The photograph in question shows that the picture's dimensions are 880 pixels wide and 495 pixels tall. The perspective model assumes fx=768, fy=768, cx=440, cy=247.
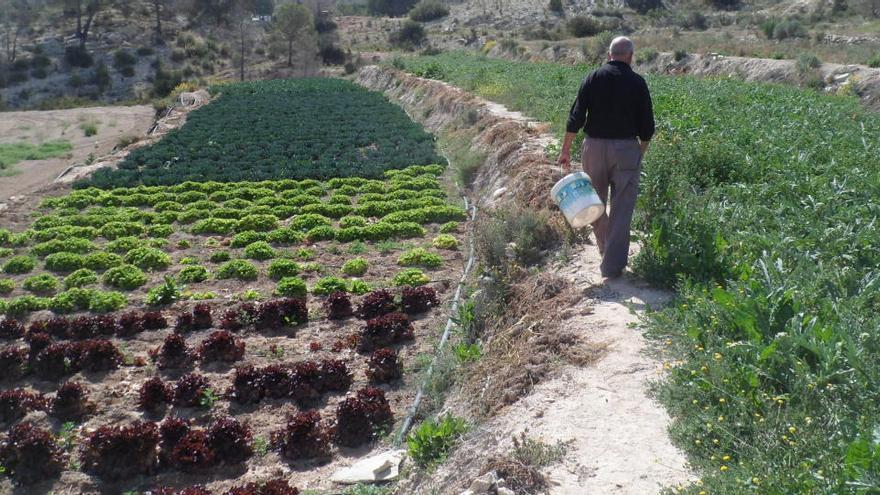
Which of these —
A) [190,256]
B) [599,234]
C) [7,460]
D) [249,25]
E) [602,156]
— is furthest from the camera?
[249,25]

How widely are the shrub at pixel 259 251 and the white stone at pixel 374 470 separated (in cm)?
645

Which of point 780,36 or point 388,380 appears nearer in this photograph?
point 388,380

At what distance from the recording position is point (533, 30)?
66812mm

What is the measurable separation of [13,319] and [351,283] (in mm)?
4358

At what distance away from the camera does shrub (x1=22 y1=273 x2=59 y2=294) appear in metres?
11.0

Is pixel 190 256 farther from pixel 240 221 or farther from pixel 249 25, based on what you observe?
pixel 249 25

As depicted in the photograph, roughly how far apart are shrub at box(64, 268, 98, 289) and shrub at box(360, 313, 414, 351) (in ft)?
15.5

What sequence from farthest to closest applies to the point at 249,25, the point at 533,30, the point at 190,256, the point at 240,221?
the point at 249,25, the point at 533,30, the point at 240,221, the point at 190,256

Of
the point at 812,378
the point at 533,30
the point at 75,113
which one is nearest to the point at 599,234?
the point at 812,378

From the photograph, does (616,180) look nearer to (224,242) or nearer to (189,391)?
(189,391)

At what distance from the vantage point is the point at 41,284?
1100 cm

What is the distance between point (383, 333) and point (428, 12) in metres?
80.1

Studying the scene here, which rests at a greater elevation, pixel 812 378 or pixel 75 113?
pixel 812 378

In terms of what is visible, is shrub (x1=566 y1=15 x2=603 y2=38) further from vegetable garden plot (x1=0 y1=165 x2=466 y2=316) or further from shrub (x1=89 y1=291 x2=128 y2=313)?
shrub (x1=89 y1=291 x2=128 y2=313)
